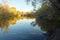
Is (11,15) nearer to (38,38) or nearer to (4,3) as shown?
(4,3)

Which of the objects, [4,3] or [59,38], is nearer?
[59,38]

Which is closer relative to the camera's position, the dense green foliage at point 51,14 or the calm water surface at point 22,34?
the dense green foliage at point 51,14

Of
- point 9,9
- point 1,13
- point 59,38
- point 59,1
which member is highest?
point 9,9

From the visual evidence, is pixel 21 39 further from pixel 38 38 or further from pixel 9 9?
pixel 9 9

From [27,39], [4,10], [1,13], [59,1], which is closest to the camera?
[59,1]

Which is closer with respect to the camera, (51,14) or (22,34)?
(51,14)

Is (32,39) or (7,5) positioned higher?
(7,5)

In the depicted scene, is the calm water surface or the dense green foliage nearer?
the dense green foliage

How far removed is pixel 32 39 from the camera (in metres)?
17.1

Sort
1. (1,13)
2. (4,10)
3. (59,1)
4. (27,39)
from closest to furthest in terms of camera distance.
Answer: (59,1), (27,39), (1,13), (4,10)

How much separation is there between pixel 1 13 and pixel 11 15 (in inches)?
229

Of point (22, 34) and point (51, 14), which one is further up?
point (51, 14)

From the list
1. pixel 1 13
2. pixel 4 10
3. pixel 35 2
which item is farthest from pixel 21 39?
pixel 4 10

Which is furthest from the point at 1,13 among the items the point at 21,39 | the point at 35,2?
the point at 35,2
